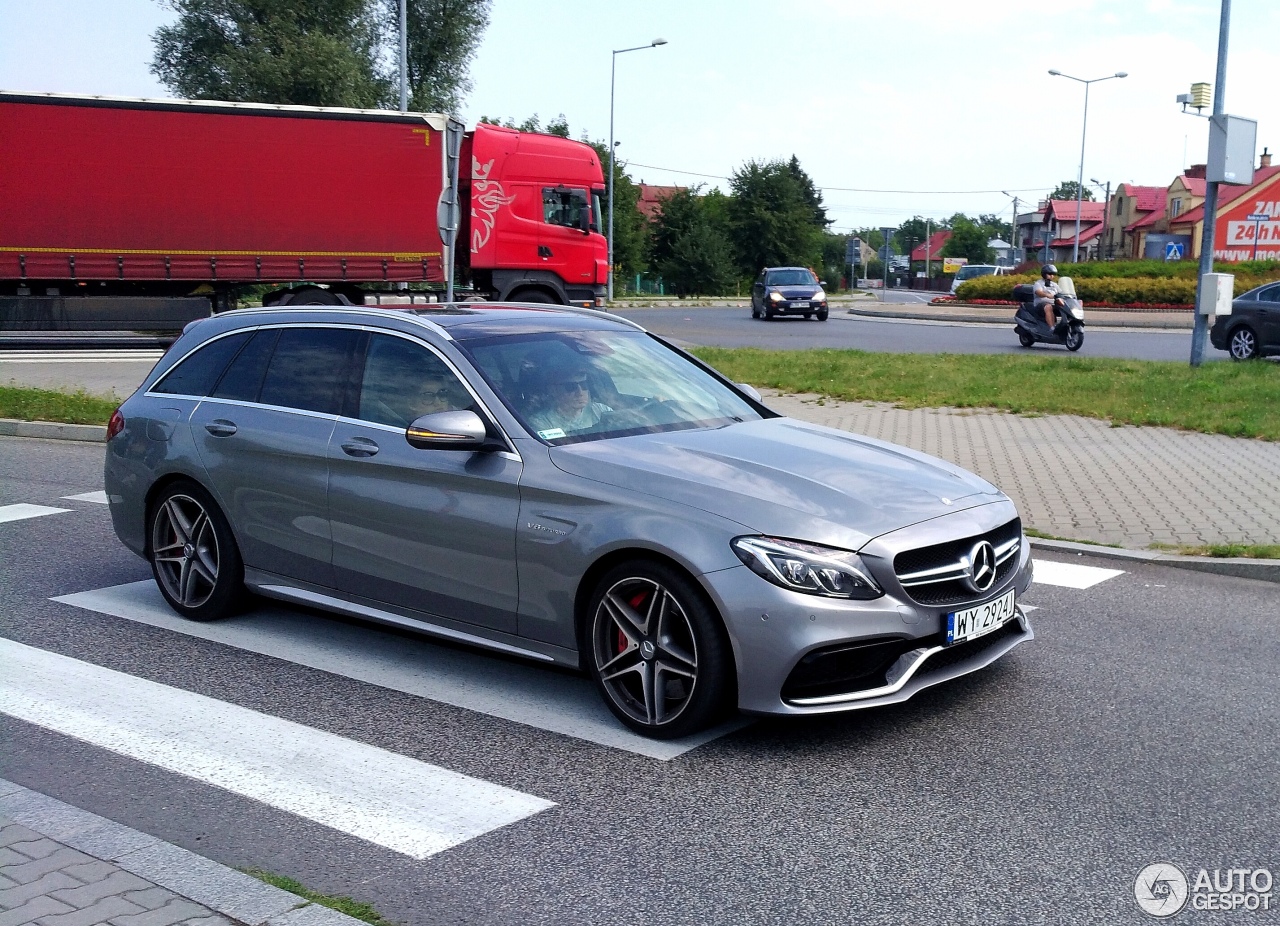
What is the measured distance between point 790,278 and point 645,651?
1439 inches

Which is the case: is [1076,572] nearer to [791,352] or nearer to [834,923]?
[834,923]

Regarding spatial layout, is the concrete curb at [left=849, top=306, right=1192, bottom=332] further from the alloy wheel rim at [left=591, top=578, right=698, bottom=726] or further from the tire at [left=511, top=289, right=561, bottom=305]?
the alloy wheel rim at [left=591, top=578, right=698, bottom=726]

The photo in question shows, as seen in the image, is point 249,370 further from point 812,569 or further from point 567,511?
point 812,569

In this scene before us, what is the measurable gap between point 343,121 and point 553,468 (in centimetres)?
2129

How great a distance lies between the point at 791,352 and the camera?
71.6ft

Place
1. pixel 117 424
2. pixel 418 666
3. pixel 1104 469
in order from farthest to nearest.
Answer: pixel 1104 469, pixel 117 424, pixel 418 666

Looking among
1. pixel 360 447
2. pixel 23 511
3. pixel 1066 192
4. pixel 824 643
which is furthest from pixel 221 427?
pixel 1066 192

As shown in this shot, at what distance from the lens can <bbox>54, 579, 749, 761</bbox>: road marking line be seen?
4.96 meters

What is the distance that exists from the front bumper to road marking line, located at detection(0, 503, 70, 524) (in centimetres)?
650

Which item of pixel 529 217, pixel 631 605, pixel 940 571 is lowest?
pixel 631 605

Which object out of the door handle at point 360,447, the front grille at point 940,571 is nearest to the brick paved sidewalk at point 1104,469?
the front grille at point 940,571

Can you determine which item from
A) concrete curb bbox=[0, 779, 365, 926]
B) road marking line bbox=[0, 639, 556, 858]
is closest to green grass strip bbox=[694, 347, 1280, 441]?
road marking line bbox=[0, 639, 556, 858]

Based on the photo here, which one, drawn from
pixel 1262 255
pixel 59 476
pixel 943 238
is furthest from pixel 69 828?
pixel 943 238

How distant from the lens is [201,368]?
21.6ft
